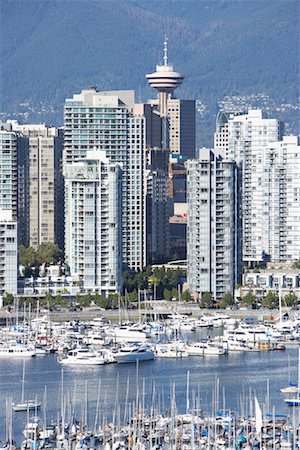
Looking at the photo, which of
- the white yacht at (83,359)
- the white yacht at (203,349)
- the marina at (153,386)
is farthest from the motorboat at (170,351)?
the white yacht at (83,359)

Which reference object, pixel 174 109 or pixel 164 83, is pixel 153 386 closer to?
pixel 164 83

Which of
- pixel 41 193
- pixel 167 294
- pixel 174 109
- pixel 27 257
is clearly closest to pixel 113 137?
pixel 41 193

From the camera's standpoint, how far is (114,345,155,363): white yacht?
135ft

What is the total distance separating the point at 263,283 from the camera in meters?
54.5

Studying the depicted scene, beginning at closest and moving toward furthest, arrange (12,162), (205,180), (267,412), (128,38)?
(267,412) → (205,180) → (12,162) → (128,38)

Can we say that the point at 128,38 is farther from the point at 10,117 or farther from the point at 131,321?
the point at 131,321

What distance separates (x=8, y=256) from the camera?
167 feet

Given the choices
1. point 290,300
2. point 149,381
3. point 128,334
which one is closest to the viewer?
point 149,381

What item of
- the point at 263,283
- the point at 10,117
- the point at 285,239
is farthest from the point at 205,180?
the point at 10,117

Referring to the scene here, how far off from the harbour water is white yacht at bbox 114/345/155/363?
260mm

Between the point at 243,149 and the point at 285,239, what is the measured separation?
4156 mm

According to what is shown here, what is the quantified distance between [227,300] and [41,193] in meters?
13.0

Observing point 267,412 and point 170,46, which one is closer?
point 267,412

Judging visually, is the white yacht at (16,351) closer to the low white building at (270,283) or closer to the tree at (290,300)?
the tree at (290,300)
